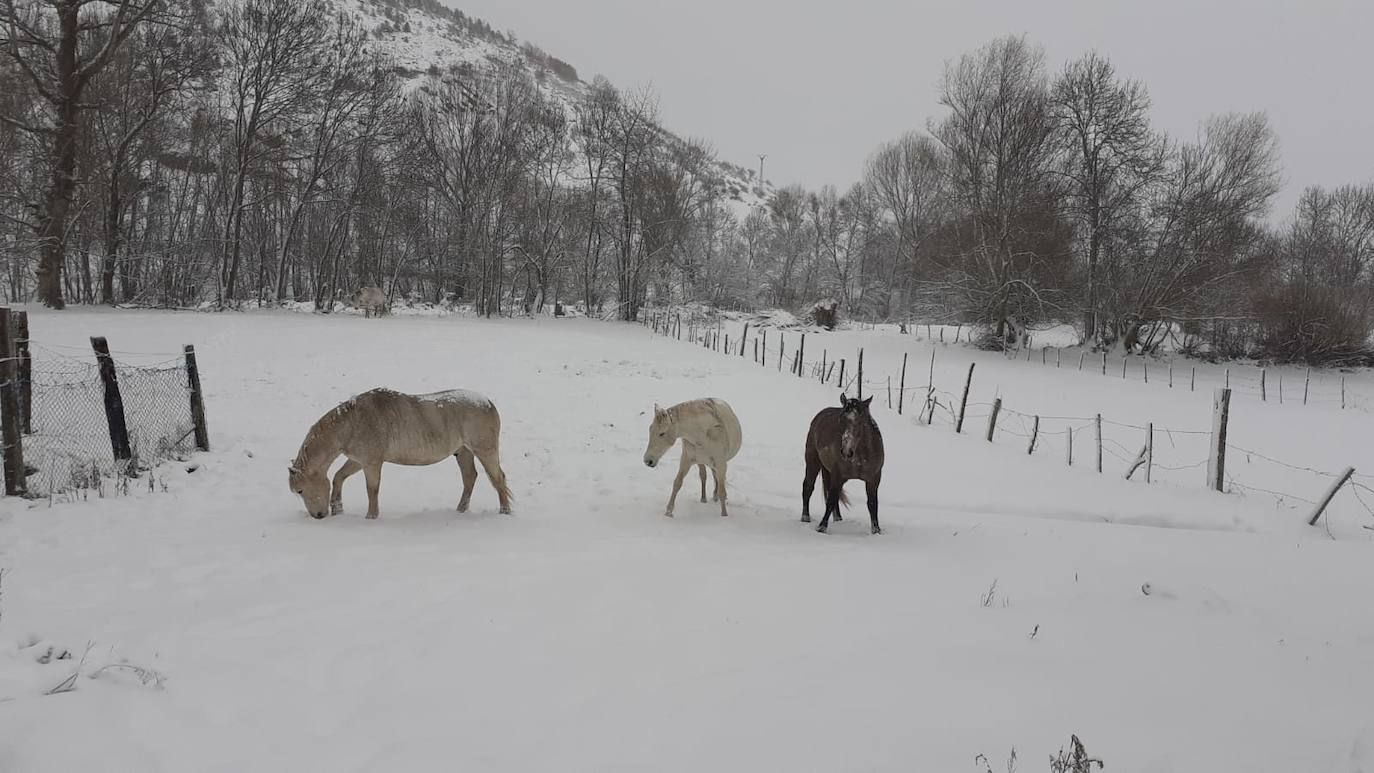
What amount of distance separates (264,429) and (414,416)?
189 inches

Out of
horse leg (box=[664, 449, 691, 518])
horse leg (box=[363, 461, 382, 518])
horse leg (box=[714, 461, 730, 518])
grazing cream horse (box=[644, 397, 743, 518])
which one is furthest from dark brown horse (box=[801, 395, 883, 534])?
horse leg (box=[363, 461, 382, 518])

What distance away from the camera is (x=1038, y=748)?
8.84ft

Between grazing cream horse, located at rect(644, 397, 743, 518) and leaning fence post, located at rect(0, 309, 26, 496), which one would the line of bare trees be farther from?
grazing cream horse, located at rect(644, 397, 743, 518)

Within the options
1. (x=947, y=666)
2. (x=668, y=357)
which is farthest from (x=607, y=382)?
(x=947, y=666)

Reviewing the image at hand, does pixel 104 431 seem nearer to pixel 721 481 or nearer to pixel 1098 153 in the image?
pixel 721 481

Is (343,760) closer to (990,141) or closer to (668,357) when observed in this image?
(668,357)

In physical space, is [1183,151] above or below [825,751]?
above

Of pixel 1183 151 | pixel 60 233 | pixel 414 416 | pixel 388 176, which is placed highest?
pixel 1183 151

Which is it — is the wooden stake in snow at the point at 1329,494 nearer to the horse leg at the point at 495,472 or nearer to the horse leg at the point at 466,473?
the horse leg at the point at 495,472

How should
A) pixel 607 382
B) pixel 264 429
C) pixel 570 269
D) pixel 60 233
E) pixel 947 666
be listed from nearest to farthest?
pixel 947 666 < pixel 264 429 < pixel 607 382 < pixel 60 233 < pixel 570 269

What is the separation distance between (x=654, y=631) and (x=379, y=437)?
4.04 m

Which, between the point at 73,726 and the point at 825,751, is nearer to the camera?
the point at 73,726

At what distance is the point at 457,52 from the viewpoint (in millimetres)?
70375

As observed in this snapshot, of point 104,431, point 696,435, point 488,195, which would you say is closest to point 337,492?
point 696,435
